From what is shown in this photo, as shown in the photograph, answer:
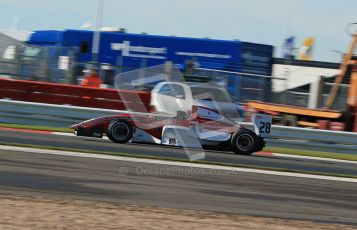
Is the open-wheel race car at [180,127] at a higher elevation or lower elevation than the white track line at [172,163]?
higher

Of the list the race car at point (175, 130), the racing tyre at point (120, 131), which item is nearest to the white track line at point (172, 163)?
the race car at point (175, 130)

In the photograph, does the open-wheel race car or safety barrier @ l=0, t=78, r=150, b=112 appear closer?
the open-wheel race car

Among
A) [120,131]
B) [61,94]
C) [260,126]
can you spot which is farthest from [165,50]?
[120,131]

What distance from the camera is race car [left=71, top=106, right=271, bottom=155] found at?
12250 mm

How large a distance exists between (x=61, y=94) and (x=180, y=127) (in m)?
6.72

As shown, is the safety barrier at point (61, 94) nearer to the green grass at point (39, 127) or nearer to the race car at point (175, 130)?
the green grass at point (39, 127)

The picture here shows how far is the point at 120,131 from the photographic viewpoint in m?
12.6

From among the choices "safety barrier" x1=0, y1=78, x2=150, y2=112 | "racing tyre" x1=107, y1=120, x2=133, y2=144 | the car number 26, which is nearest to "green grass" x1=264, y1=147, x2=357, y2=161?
the car number 26

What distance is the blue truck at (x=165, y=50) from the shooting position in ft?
92.2

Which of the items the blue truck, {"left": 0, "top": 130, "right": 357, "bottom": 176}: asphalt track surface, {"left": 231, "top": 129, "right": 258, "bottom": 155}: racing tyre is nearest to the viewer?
{"left": 0, "top": 130, "right": 357, "bottom": 176}: asphalt track surface

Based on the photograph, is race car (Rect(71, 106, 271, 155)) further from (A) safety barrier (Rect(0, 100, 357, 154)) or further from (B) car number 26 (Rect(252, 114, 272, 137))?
(A) safety barrier (Rect(0, 100, 357, 154))

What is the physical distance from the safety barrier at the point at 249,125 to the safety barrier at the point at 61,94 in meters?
2.07

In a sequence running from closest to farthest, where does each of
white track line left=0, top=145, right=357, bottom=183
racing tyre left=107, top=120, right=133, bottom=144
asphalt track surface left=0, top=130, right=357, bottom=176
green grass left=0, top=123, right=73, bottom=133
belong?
white track line left=0, top=145, right=357, bottom=183 < asphalt track surface left=0, top=130, right=357, bottom=176 < racing tyre left=107, top=120, right=133, bottom=144 < green grass left=0, top=123, right=73, bottom=133

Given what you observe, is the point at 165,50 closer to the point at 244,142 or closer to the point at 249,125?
the point at 249,125
